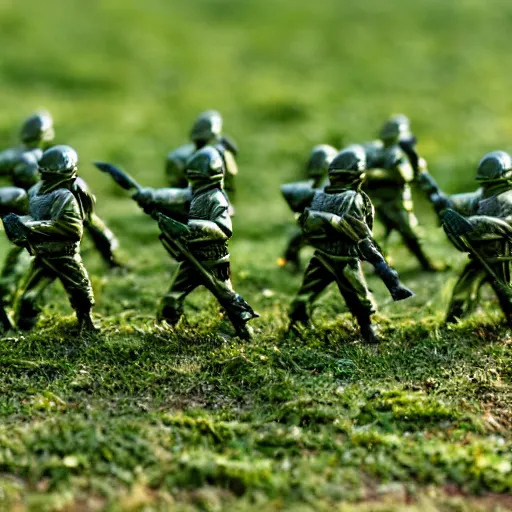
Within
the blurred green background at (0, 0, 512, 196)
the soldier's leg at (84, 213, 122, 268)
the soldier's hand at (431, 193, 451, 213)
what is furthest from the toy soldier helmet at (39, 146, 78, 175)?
the blurred green background at (0, 0, 512, 196)

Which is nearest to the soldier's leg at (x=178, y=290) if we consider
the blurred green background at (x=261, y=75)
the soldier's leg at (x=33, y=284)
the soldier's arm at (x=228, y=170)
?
the soldier's leg at (x=33, y=284)

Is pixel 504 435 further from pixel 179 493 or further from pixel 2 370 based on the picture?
pixel 2 370

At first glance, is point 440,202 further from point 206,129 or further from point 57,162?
point 57,162

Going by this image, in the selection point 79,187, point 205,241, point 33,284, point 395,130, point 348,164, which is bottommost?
point 33,284

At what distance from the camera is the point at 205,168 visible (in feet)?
28.0

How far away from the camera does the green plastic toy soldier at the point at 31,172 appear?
9734mm

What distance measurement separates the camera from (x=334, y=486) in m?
6.38

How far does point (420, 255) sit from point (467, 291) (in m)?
2.89

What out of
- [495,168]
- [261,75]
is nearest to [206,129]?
[495,168]

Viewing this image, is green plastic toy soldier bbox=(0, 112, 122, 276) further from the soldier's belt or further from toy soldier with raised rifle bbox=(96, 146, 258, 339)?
toy soldier with raised rifle bbox=(96, 146, 258, 339)

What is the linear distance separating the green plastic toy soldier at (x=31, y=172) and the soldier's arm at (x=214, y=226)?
5.01 ft

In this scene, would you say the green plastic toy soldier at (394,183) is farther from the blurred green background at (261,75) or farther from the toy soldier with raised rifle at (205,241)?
the blurred green background at (261,75)

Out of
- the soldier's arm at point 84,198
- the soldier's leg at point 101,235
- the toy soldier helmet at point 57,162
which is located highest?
the toy soldier helmet at point 57,162

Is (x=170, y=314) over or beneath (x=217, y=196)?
beneath
